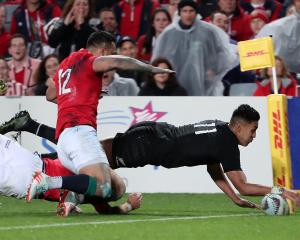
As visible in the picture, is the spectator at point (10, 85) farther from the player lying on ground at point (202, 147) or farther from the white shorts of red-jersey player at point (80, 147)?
the white shorts of red-jersey player at point (80, 147)

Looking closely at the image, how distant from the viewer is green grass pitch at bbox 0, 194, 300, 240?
29.8 ft

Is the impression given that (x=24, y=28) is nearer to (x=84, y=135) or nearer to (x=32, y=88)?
(x=32, y=88)

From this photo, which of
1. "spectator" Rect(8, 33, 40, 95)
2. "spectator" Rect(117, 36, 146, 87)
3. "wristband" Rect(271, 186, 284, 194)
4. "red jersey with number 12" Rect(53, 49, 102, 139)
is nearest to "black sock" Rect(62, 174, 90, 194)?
"red jersey with number 12" Rect(53, 49, 102, 139)

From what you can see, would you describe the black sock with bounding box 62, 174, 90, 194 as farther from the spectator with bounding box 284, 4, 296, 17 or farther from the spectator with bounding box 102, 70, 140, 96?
the spectator with bounding box 284, 4, 296, 17

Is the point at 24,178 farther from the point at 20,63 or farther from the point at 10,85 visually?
the point at 20,63

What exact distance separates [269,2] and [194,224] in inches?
348

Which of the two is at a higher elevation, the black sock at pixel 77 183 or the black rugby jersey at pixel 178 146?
the black rugby jersey at pixel 178 146

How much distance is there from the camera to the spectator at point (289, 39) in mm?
16281

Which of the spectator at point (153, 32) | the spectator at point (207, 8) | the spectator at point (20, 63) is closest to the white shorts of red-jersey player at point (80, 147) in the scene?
the spectator at point (20, 63)

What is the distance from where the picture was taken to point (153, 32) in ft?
56.7

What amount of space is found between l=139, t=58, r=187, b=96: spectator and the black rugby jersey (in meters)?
3.56

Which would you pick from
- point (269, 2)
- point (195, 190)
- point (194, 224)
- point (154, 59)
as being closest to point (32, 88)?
point (154, 59)

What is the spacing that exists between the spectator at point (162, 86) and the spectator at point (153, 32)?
5.80 feet

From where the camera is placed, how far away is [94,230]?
370 inches
